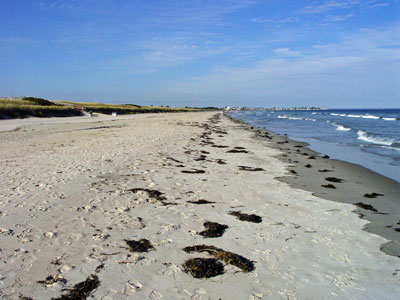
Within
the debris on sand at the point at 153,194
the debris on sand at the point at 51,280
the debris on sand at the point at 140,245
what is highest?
the debris on sand at the point at 153,194

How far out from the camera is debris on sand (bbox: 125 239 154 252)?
4.08 meters

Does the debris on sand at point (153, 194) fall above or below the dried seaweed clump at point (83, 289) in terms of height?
above

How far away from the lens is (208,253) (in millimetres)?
4094

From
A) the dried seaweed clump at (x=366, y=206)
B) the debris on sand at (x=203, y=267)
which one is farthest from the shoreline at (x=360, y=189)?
the debris on sand at (x=203, y=267)

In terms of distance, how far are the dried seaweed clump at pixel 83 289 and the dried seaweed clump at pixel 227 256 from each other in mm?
1255

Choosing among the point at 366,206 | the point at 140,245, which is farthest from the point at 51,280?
the point at 366,206

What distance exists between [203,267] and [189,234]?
39.5 inches

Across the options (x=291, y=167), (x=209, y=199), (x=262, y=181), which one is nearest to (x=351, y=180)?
(x=291, y=167)

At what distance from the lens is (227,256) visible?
13.0 ft

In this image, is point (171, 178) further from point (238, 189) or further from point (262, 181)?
point (262, 181)

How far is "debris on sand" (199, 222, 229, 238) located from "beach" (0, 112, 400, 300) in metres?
0.02

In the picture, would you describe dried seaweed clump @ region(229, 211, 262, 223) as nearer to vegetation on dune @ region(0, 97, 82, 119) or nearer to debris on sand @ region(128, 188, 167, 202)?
debris on sand @ region(128, 188, 167, 202)

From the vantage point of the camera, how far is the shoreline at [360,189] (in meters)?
5.36

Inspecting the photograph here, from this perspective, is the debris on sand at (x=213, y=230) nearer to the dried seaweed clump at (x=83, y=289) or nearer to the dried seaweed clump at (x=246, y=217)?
the dried seaweed clump at (x=246, y=217)
